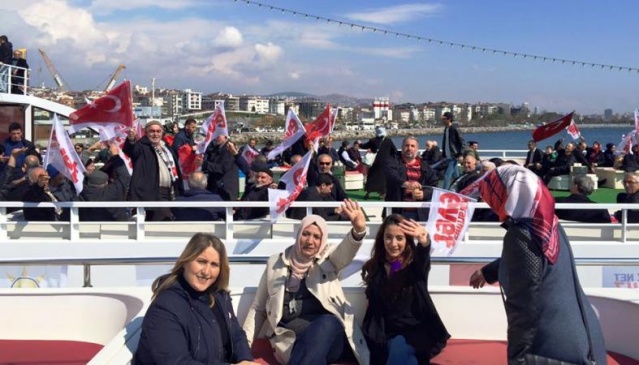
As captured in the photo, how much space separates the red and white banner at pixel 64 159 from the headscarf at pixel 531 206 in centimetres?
719

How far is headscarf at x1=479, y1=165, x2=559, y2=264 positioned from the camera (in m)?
3.07

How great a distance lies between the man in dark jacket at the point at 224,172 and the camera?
35.8ft

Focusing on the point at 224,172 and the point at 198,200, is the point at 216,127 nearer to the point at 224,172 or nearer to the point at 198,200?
the point at 224,172

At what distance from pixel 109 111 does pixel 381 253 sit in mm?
6367

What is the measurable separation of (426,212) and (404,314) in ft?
14.0

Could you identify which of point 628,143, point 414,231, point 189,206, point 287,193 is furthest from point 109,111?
point 628,143

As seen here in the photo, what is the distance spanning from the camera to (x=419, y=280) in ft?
16.0

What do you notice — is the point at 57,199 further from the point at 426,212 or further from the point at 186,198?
the point at 426,212

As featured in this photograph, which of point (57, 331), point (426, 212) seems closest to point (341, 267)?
point (57, 331)

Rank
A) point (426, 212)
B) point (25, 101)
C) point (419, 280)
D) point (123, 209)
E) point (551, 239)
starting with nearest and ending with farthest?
point (551, 239)
point (419, 280)
point (426, 212)
point (123, 209)
point (25, 101)

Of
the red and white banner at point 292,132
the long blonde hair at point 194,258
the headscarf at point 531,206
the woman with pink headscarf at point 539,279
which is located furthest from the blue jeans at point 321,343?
the red and white banner at point 292,132

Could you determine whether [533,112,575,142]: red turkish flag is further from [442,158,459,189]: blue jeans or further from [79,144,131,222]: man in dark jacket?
[79,144,131,222]: man in dark jacket

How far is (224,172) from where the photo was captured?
10.9m

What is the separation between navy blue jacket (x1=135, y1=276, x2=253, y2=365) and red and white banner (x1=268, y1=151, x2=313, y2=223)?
438cm
